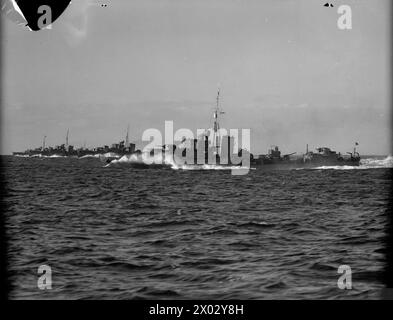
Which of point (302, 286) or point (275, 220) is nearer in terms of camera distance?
point (302, 286)

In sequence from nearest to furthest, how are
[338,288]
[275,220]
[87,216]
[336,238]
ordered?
1. [338,288]
2. [336,238]
3. [275,220]
4. [87,216]

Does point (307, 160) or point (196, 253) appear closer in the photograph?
point (196, 253)

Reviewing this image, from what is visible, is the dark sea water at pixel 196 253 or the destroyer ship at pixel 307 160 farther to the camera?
the destroyer ship at pixel 307 160

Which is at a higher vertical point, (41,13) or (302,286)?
(41,13)

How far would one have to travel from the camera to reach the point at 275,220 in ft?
62.0

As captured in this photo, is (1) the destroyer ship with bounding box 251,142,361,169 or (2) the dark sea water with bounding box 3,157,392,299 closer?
(2) the dark sea water with bounding box 3,157,392,299
